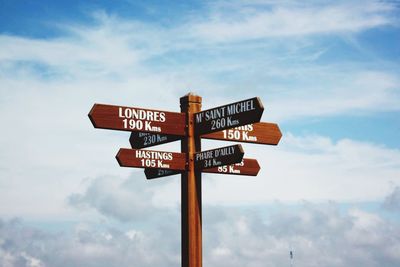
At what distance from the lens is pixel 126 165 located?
14391 mm

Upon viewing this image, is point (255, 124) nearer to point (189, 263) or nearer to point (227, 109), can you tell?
point (227, 109)

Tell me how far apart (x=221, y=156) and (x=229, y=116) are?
83 cm

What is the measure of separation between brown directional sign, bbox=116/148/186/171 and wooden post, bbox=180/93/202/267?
19 cm

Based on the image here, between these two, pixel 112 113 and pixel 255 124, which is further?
pixel 255 124

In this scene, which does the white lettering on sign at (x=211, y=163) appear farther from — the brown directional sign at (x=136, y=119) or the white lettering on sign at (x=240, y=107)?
the white lettering on sign at (x=240, y=107)

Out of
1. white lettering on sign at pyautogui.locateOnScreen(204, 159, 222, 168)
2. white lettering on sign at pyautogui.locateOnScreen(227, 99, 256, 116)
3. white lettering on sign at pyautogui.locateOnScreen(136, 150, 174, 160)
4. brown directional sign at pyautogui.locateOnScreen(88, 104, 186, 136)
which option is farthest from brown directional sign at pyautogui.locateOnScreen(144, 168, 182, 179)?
white lettering on sign at pyautogui.locateOnScreen(227, 99, 256, 116)

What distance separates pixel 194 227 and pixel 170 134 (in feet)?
6.42

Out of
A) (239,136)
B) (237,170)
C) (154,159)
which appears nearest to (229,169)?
(237,170)

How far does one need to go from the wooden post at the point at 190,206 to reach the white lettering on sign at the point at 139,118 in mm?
686

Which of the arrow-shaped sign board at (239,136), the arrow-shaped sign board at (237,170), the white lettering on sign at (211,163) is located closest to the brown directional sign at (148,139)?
the arrow-shaped sign board at (239,136)

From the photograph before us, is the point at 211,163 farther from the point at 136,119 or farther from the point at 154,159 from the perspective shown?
the point at 136,119

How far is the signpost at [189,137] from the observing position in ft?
46.6

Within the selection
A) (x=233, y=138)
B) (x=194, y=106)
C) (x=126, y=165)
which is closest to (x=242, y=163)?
(x=233, y=138)

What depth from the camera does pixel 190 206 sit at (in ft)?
47.8
